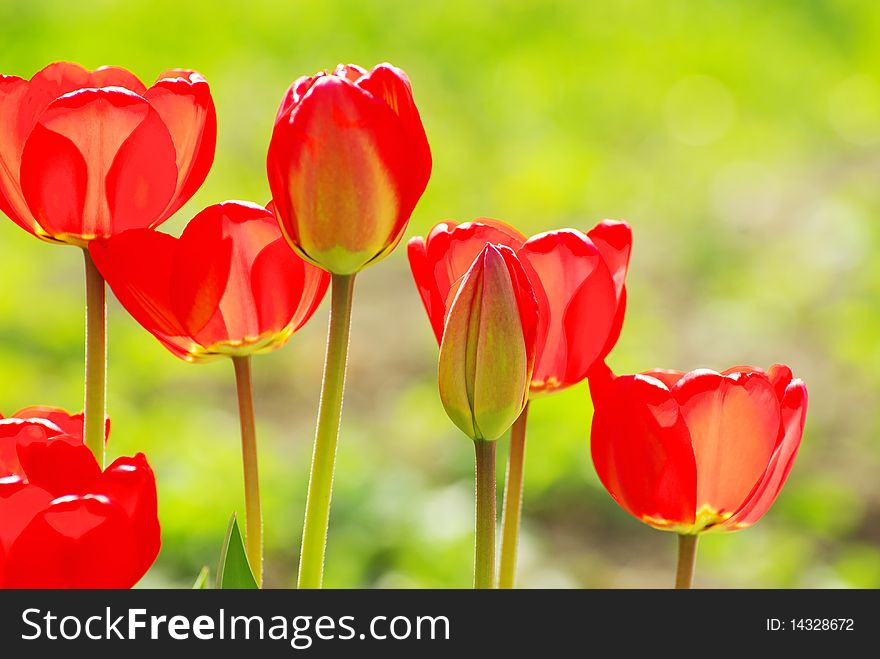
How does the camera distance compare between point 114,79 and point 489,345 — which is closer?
point 489,345

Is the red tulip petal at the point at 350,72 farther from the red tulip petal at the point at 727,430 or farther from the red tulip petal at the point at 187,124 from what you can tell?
the red tulip petal at the point at 727,430

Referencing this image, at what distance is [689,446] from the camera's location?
476 mm

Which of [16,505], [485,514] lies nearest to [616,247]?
[485,514]

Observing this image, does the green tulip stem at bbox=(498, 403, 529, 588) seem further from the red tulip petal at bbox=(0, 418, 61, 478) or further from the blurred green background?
the blurred green background

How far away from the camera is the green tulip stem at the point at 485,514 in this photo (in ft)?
1.39

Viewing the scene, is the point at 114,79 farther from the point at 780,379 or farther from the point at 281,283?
the point at 780,379

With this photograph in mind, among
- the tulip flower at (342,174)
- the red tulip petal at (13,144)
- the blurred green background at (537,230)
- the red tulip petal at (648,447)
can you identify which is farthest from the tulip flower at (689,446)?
the blurred green background at (537,230)

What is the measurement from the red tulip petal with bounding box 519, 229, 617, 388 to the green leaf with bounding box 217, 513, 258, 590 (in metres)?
0.12

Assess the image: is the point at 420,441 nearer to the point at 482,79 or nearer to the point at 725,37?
the point at 482,79

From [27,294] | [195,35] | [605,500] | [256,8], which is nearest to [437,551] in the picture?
[605,500]

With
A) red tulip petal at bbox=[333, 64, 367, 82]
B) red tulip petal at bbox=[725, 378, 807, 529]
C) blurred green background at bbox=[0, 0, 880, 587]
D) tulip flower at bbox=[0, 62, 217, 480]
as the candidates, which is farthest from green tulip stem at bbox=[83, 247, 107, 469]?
blurred green background at bbox=[0, 0, 880, 587]

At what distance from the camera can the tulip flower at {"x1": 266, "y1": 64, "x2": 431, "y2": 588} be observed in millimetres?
421

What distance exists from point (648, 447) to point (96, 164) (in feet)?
0.71
